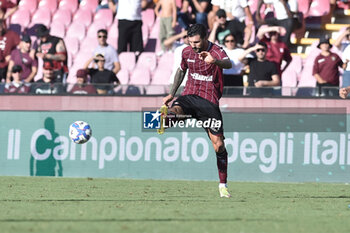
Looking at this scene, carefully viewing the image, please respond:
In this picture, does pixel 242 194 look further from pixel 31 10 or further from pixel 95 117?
pixel 31 10

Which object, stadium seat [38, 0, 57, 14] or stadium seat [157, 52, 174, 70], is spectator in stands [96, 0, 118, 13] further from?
stadium seat [157, 52, 174, 70]

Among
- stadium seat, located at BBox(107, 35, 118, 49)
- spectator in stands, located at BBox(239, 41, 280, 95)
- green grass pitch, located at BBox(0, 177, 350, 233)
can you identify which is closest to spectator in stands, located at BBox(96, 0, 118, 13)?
stadium seat, located at BBox(107, 35, 118, 49)

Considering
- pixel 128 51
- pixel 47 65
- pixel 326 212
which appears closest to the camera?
pixel 326 212

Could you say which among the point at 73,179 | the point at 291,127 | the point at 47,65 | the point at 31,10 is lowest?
the point at 73,179

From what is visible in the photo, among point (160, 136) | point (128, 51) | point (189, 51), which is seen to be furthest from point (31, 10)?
point (189, 51)

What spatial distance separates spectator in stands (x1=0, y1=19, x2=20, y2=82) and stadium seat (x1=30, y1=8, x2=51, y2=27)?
64.3 inches

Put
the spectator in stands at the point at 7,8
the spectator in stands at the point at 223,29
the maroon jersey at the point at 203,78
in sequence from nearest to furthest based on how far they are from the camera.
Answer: the maroon jersey at the point at 203,78 < the spectator in stands at the point at 223,29 < the spectator in stands at the point at 7,8

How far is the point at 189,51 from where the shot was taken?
1205 cm

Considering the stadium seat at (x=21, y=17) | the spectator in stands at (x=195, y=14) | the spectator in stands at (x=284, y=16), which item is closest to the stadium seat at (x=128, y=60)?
the spectator in stands at (x=195, y=14)

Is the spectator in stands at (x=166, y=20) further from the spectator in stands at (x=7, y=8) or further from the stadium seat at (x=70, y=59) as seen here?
the spectator in stands at (x=7, y=8)

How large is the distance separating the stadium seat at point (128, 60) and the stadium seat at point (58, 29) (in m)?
2.64

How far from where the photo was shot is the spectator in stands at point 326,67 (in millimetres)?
16906

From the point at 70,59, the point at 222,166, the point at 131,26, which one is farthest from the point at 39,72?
the point at 222,166

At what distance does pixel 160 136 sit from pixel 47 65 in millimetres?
3395
